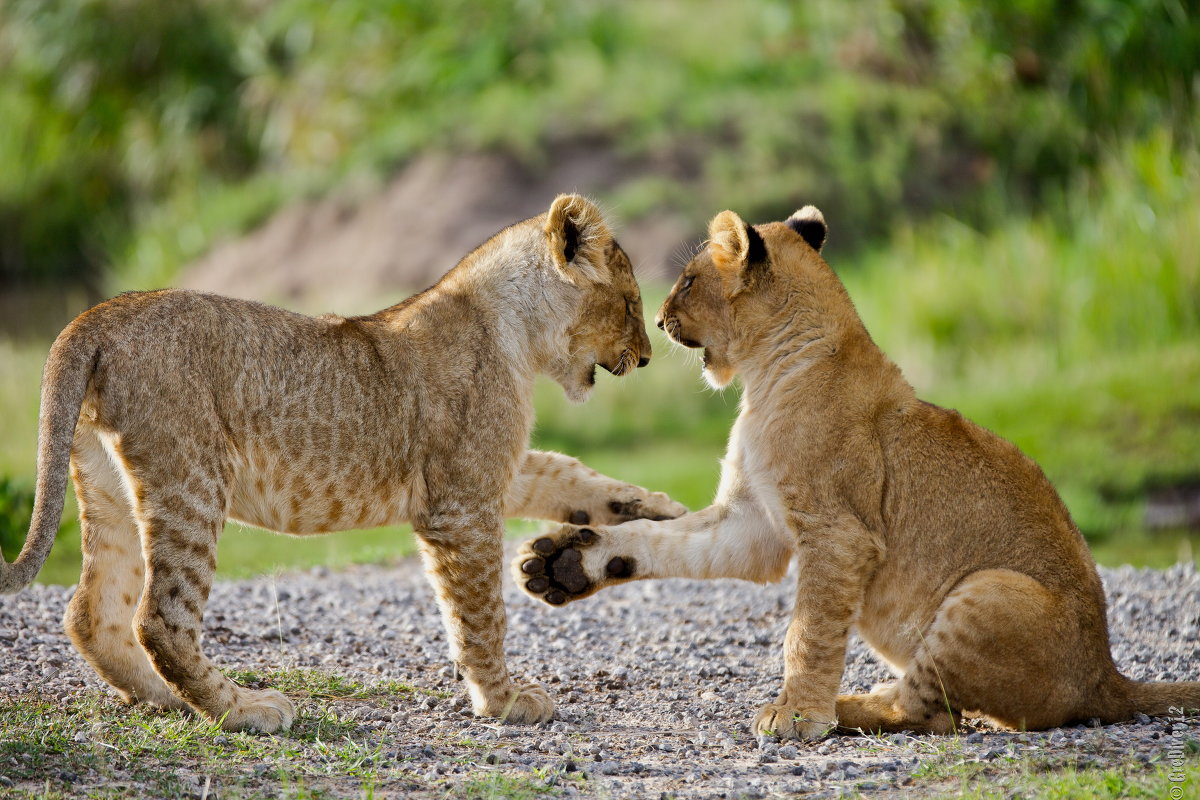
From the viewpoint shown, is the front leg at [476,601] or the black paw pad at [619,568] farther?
the black paw pad at [619,568]

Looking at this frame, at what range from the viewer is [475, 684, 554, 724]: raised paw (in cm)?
568

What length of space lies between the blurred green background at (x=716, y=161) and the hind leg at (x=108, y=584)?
11.9 feet

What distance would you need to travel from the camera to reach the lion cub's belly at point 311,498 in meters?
5.48

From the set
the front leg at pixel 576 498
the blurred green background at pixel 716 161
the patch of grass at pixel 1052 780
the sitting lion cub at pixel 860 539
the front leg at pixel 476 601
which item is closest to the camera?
the patch of grass at pixel 1052 780

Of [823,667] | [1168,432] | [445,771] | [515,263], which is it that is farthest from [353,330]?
[1168,432]

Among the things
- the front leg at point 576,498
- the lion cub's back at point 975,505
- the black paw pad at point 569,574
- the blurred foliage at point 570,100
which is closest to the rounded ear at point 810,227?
the lion cub's back at point 975,505

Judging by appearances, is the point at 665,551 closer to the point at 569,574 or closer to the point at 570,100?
the point at 569,574

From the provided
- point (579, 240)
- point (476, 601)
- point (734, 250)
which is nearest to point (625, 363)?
point (579, 240)

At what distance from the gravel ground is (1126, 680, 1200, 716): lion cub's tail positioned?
0.06 meters

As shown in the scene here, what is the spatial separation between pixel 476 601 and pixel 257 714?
99cm

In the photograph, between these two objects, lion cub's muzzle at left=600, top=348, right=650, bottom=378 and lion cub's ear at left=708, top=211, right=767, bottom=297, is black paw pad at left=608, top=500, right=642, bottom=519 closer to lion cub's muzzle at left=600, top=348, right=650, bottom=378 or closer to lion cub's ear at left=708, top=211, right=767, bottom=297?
lion cub's muzzle at left=600, top=348, right=650, bottom=378

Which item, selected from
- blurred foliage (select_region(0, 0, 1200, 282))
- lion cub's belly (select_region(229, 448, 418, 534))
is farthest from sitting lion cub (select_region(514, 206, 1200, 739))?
blurred foliage (select_region(0, 0, 1200, 282))

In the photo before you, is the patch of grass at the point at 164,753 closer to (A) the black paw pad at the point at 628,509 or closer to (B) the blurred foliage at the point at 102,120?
(A) the black paw pad at the point at 628,509

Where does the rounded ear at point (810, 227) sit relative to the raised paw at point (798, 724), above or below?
above
